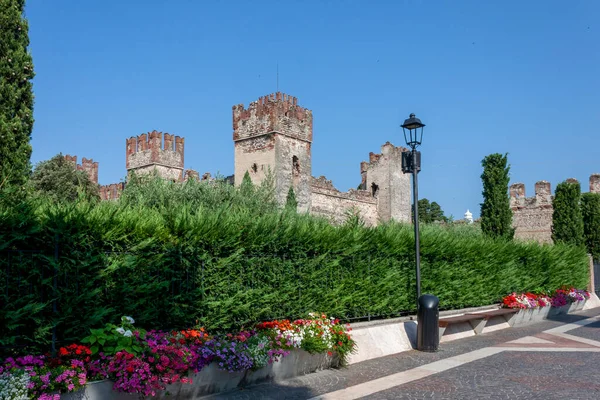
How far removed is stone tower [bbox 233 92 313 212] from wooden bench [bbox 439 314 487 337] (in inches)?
748

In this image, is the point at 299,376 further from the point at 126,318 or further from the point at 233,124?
the point at 233,124

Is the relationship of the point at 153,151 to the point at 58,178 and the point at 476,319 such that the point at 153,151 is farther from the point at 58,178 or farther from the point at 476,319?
the point at 476,319

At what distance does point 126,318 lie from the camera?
7.59 metres

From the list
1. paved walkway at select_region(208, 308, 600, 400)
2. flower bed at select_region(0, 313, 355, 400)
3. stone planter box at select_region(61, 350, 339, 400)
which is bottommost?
paved walkway at select_region(208, 308, 600, 400)

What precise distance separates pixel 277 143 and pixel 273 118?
5.10ft

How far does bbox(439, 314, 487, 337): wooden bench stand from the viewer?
43.2ft

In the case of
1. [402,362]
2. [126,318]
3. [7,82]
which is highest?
[7,82]

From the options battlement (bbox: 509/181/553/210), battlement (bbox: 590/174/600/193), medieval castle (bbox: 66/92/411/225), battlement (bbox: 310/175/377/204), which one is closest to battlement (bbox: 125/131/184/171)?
medieval castle (bbox: 66/92/411/225)

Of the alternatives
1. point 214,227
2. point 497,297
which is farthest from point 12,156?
point 497,297

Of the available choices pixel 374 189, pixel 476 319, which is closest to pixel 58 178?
pixel 374 189

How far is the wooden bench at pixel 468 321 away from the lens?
43.2 ft

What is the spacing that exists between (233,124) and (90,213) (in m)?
28.5

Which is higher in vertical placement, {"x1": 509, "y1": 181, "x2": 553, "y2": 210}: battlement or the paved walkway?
{"x1": 509, "y1": 181, "x2": 553, "y2": 210}: battlement

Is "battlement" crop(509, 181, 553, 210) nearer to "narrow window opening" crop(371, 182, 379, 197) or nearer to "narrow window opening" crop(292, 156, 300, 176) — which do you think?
"narrow window opening" crop(371, 182, 379, 197)
